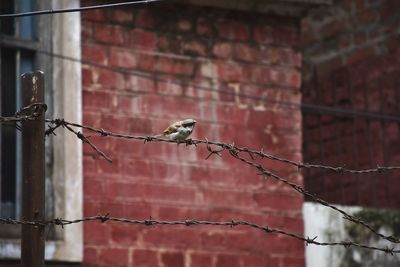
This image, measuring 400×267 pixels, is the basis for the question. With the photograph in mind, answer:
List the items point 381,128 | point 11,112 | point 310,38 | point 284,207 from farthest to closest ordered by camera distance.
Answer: point 310,38 < point 381,128 < point 284,207 < point 11,112

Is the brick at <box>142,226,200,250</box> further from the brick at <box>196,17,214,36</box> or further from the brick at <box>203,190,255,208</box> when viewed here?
the brick at <box>196,17,214,36</box>

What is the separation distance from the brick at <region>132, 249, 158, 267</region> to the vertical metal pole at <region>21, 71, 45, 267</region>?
138 inches

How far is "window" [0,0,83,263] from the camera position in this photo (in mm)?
10672

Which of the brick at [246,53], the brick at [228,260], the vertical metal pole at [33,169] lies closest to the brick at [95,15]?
the brick at [246,53]

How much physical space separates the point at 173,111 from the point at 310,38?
3828 millimetres

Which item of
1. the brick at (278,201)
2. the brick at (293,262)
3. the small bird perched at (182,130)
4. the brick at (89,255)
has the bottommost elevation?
the brick at (293,262)

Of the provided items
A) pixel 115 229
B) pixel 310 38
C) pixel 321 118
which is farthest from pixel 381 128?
pixel 115 229

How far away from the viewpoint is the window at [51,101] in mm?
10672

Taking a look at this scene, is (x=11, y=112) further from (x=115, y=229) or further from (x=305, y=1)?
(x=305, y=1)

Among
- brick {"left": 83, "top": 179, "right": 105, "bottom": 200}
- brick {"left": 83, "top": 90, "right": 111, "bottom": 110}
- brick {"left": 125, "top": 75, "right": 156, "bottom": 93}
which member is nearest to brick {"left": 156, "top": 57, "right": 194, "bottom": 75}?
brick {"left": 125, "top": 75, "right": 156, "bottom": 93}

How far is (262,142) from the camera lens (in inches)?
463

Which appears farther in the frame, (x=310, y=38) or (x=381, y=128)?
(x=310, y=38)

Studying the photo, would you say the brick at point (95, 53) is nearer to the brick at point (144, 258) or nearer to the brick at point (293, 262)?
the brick at point (144, 258)

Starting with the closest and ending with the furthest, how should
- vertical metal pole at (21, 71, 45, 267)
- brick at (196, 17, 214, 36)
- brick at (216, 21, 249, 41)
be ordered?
vertical metal pole at (21, 71, 45, 267), brick at (196, 17, 214, 36), brick at (216, 21, 249, 41)
